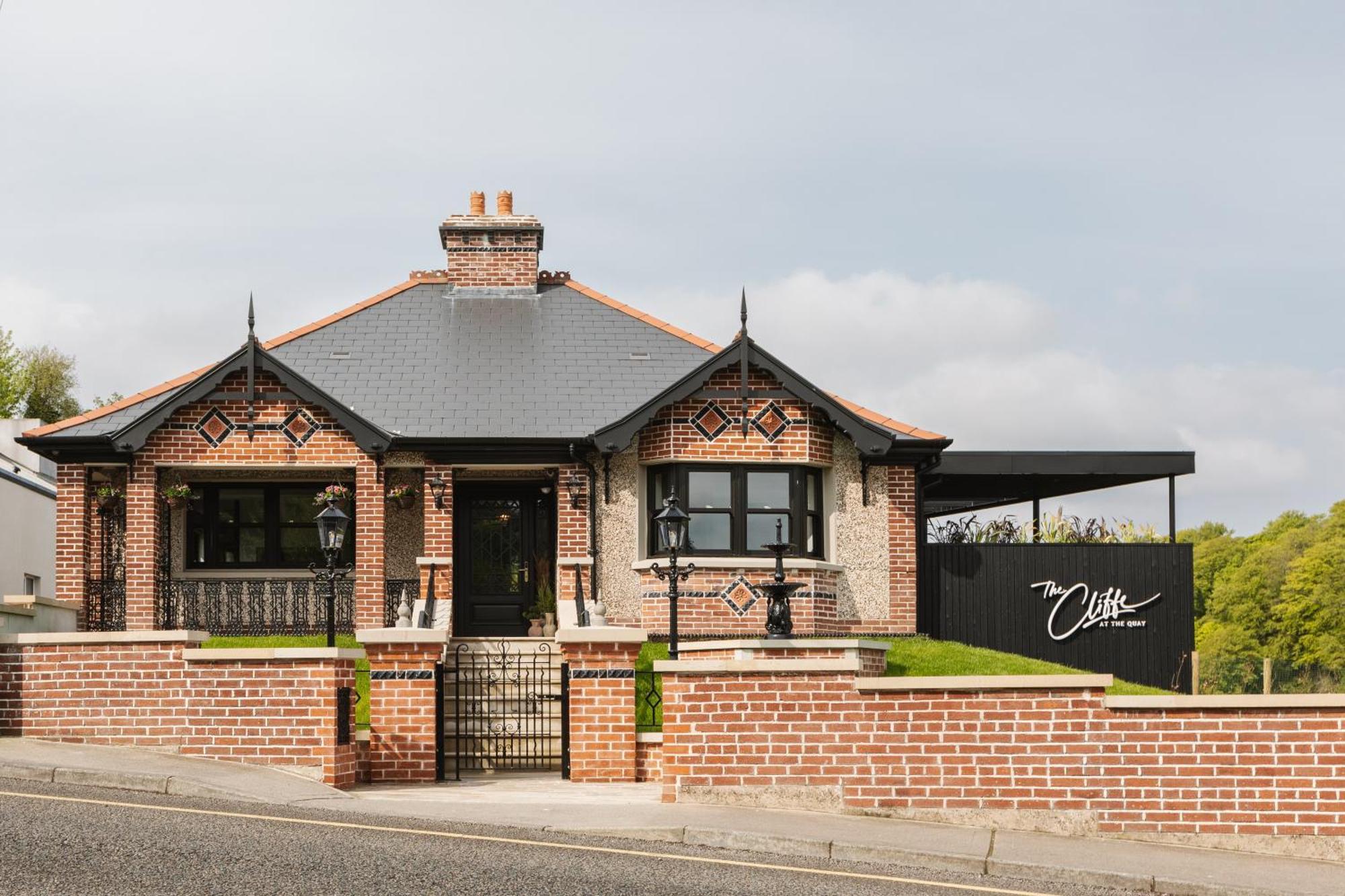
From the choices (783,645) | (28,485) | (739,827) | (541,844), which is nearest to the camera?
(541,844)

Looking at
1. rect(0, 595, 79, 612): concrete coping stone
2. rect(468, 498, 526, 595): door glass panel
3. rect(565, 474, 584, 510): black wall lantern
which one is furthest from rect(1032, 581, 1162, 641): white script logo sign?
rect(0, 595, 79, 612): concrete coping stone

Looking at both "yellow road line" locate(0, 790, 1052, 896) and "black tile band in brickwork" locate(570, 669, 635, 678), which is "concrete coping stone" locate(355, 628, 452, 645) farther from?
"yellow road line" locate(0, 790, 1052, 896)

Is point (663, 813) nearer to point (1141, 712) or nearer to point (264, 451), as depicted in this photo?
point (1141, 712)

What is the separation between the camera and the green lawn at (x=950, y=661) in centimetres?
1977

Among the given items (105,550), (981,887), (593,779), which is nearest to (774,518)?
(593,779)

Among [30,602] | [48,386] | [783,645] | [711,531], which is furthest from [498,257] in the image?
[48,386]

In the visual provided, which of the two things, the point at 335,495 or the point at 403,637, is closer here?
the point at 403,637

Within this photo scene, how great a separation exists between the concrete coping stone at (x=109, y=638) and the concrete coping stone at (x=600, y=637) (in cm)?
335

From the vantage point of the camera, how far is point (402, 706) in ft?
51.3

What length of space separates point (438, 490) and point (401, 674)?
24.8ft

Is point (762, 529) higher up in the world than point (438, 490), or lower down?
lower down

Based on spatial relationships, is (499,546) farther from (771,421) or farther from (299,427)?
(771,421)

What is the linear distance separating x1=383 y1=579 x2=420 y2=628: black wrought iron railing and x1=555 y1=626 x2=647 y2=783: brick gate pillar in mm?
7937

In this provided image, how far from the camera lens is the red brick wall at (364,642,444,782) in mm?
15594
